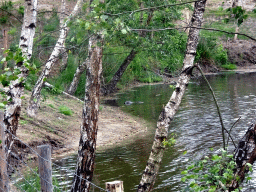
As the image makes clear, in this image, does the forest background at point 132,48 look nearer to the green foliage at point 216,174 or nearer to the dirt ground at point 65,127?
the dirt ground at point 65,127

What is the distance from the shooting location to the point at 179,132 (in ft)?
43.0

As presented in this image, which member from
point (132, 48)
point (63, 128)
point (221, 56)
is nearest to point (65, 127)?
point (63, 128)

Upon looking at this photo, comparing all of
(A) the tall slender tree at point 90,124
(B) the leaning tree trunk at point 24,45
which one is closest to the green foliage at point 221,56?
(B) the leaning tree trunk at point 24,45

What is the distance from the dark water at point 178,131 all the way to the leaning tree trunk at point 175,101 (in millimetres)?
789

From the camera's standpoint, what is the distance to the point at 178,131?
523 inches

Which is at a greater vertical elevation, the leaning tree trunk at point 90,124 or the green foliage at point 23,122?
the leaning tree trunk at point 90,124

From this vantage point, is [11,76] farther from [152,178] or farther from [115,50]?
[115,50]

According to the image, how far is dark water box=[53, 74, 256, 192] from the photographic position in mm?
8975

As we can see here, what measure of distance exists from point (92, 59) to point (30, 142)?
4818 millimetres

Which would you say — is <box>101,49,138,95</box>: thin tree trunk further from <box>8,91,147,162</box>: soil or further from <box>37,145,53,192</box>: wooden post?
<box>37,145,53,192</box>: wooden post

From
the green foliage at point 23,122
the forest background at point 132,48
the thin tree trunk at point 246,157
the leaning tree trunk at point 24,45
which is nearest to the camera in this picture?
the thin tree trunk at point 246,157

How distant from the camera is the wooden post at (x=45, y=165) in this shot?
3.62m

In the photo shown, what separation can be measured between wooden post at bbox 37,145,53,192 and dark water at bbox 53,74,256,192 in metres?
2.17

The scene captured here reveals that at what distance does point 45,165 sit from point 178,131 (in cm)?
994
